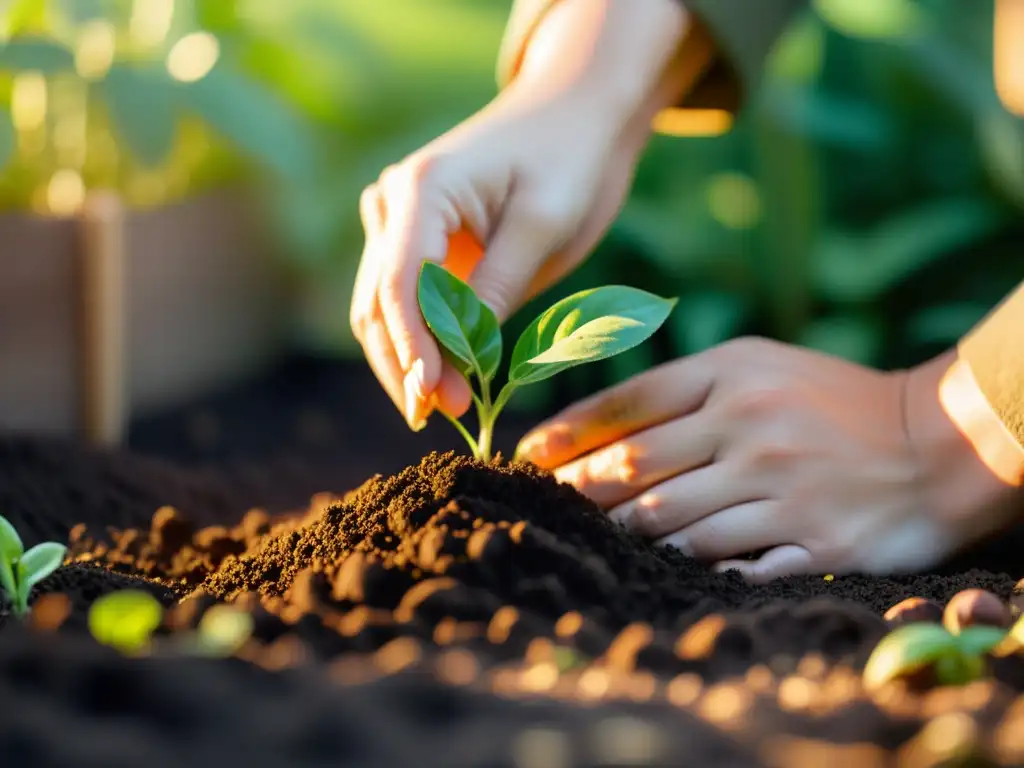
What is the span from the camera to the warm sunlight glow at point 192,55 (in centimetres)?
226

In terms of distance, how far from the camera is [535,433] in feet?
3.60

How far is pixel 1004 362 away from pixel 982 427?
0.07 metres

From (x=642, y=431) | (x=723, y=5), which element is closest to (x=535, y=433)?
(x=642, y=431)

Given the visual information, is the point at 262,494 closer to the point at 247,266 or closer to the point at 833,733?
the point at 247,266

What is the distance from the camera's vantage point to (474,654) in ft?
2.15

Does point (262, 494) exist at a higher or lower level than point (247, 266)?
lower

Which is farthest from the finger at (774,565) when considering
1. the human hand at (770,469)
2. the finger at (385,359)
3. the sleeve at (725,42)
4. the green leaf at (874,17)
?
the green leaf at (874,17)

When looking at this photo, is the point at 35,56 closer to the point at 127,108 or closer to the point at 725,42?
the point at 127,108

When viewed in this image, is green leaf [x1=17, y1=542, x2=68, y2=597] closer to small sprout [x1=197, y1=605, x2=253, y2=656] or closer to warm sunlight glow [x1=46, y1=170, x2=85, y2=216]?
small sprout [x1=197, y1=605, x2=253, y2=656]

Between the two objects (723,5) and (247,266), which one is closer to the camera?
(723,5)

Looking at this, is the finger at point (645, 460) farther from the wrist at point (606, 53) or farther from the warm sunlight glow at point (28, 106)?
the warm sunlight glow at point (28, 106)

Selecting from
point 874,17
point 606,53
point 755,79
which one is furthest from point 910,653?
point 874,17

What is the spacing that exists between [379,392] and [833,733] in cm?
196

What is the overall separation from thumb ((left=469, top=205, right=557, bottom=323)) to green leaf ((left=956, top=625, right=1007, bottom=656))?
554mm
